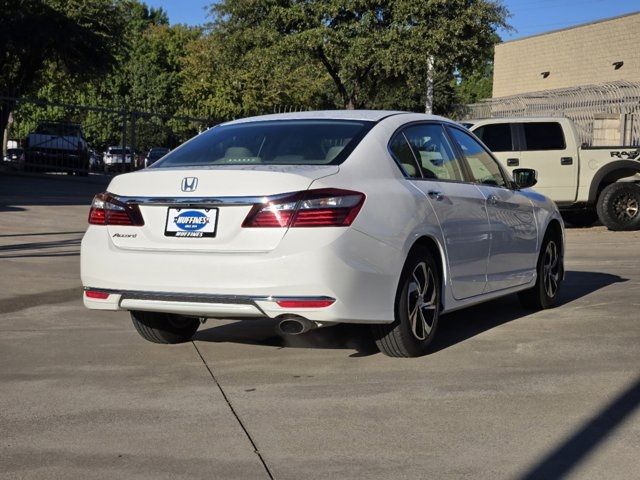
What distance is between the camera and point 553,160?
18562mm

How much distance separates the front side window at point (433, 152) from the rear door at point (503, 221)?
0.21m

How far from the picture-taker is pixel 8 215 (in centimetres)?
1716

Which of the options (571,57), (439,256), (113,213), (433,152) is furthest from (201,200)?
(571,57)

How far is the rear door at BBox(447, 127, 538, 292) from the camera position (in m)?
7.95

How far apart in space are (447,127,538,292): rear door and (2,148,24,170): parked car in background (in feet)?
80.6

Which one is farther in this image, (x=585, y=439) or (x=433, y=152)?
(x=433, y=152)

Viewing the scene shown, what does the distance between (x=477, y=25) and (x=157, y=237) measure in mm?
30437

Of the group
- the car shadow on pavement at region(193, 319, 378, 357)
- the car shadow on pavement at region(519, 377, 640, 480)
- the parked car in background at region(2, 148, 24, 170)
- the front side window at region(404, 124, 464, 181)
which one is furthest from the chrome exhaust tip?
the parked car in background at region(2, 148, 24, 170)

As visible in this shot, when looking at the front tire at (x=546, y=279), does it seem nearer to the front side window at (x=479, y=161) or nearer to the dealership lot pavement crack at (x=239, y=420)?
the front side window at (x=479, y=161)

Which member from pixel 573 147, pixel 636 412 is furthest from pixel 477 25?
pixel 636 412

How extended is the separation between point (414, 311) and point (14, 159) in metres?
27.5

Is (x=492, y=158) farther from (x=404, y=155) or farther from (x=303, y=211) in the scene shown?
(x=303, y=211)

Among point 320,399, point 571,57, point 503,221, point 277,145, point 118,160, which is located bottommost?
point 320,399

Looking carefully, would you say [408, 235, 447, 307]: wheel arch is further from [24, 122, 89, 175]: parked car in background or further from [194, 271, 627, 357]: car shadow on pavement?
[24, 122, 89, 175]: parked car in background
